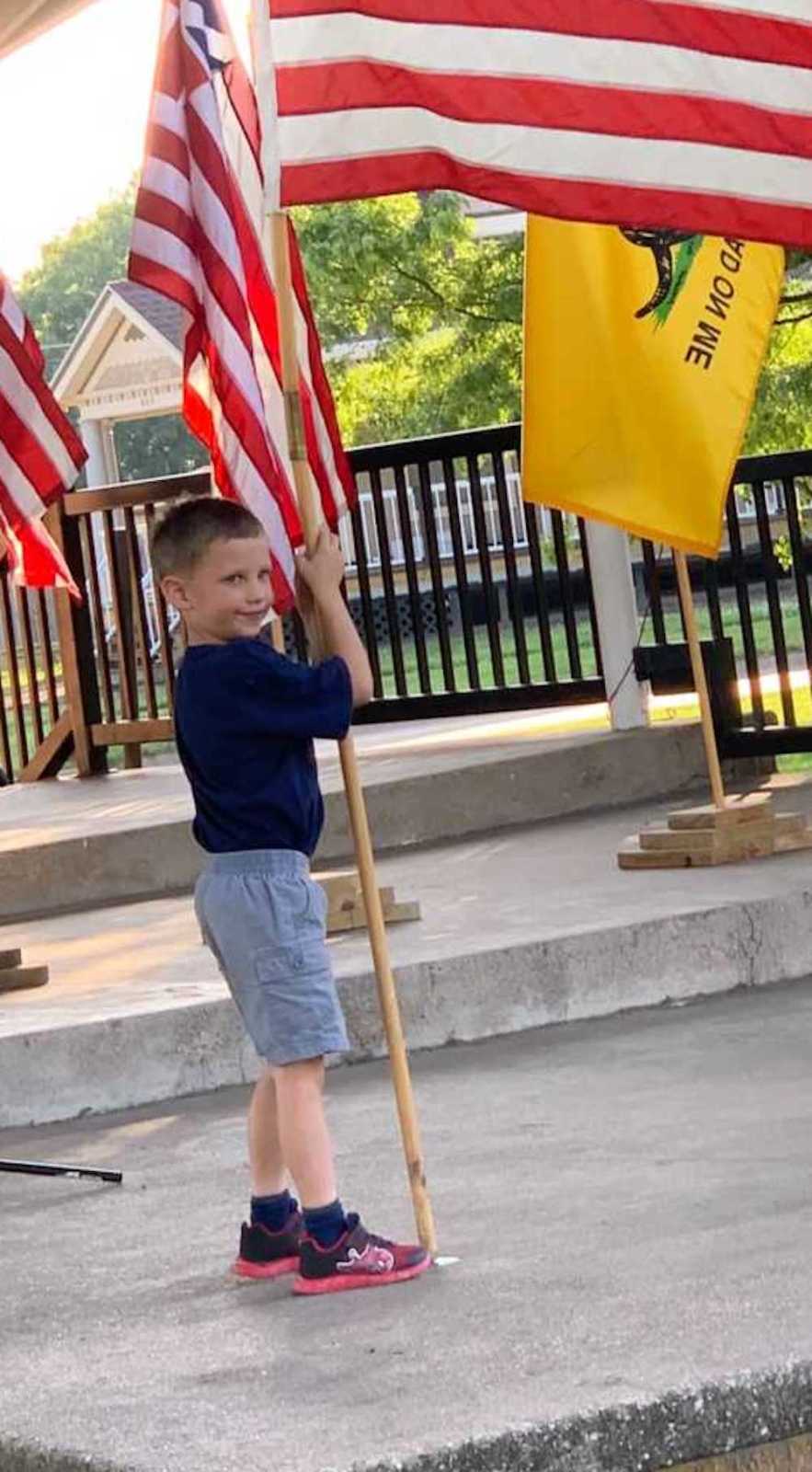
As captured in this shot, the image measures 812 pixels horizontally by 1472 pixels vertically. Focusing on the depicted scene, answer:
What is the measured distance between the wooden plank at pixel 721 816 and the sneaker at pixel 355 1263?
4795 millimetres

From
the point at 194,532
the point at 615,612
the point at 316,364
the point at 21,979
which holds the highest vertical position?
the point at 316,364

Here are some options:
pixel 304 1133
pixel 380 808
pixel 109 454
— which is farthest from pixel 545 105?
pixel 109 454

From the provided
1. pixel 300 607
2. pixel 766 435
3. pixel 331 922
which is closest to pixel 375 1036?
pixel 331 922

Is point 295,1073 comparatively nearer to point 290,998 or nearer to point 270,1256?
point 290,998

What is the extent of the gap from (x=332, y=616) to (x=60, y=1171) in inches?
75.1

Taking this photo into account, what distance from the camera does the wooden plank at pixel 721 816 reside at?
389 inches

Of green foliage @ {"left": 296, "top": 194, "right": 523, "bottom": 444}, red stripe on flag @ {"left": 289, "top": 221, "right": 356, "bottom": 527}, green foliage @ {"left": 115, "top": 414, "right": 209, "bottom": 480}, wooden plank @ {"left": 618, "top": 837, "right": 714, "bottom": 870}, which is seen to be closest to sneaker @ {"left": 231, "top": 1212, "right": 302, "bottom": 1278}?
red stripe on flag @ {"left": 289, "top": 221, "right": 356, "bottom": 527}

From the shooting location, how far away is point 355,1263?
17.0 ft

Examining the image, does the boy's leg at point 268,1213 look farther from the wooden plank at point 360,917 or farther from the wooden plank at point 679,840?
the wooden plank at point 679,840

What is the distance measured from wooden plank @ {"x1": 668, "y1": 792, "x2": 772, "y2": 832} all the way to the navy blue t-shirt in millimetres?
4660

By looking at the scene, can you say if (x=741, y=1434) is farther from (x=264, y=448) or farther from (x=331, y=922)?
(x=331, y=922)

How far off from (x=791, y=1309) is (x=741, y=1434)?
0.42 meters

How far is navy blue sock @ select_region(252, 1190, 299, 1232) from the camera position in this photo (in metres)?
5.43

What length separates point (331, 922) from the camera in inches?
356
